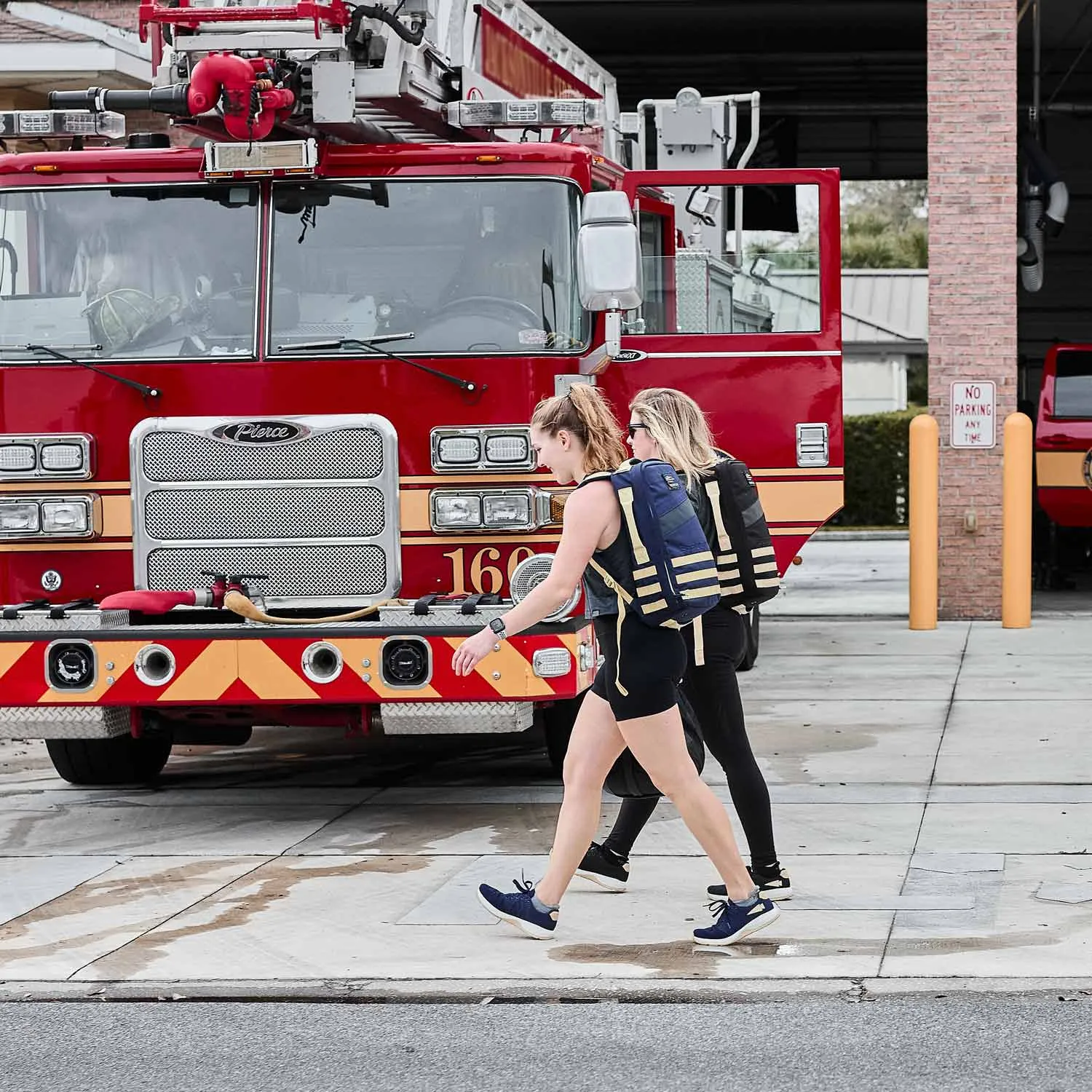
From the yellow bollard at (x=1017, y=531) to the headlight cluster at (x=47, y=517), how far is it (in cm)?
898

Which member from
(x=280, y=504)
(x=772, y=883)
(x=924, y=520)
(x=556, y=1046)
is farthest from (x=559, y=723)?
(x=924, y=520)

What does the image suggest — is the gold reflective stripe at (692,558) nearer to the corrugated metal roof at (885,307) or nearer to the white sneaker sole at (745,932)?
the white sneaker sole at (745,932)

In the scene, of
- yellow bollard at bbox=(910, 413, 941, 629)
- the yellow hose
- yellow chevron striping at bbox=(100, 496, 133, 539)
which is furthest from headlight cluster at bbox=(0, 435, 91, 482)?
yellow bollard at bbox=(910, 413, 941, 629)

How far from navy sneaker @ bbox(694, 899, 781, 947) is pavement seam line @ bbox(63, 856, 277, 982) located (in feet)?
5.99

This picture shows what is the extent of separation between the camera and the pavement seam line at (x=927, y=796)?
5875 millimetres

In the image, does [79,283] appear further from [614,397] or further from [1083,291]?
[1083,291]

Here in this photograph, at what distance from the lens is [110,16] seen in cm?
1806

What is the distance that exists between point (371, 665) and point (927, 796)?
258 centimetres

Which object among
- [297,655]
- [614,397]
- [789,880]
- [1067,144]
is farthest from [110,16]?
[1067,144]

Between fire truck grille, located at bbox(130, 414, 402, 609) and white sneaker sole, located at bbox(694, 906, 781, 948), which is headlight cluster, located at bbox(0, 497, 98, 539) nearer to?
fire truck grille, located at bbox(130, 414, 402, 609)

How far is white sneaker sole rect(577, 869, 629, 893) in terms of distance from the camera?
6.67m

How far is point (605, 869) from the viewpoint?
6.69 metres

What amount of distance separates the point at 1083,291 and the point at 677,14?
1216cm

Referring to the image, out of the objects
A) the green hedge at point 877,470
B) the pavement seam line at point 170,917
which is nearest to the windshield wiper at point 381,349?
the pavement seam line at point 170,917
